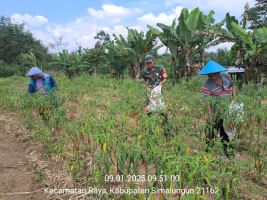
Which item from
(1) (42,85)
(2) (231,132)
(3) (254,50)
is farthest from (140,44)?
(2) (231,132)

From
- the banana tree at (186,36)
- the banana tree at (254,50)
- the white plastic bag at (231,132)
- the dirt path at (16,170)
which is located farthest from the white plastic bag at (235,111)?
the banana tree at (186,36)

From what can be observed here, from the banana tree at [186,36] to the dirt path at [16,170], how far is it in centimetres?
645

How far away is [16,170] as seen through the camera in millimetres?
3100

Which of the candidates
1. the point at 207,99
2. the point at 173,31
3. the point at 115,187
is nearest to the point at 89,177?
the point at 115,187

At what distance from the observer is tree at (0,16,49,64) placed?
96.1 ft

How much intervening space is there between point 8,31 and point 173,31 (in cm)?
2599

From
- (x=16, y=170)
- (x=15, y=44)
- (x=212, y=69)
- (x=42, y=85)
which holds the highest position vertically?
(x=15, y=44)

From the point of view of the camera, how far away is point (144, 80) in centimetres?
456

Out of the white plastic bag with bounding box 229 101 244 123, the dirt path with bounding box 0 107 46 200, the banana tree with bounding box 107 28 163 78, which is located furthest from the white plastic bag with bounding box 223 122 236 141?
Answer: the banana tree with bounding box 107 28 163 78

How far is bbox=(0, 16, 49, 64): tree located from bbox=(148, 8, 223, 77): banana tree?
71.9 ft

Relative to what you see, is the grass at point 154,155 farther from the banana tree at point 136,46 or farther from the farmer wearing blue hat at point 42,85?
the banana tree at point 136,46

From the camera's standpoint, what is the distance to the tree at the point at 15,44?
2928 centimetres

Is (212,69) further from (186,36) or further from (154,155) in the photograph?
(186,36)

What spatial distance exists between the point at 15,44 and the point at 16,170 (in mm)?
29321
